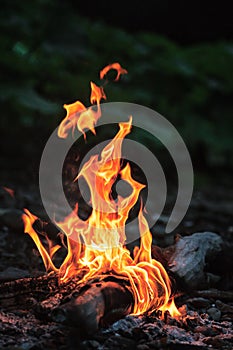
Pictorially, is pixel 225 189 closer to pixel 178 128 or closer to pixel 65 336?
pixel 178 128

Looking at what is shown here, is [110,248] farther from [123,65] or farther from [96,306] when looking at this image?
[123,65]

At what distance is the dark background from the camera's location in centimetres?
827

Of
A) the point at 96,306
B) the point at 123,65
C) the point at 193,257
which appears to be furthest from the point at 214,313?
the point at 123,65

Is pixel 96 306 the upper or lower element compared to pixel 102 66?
lower

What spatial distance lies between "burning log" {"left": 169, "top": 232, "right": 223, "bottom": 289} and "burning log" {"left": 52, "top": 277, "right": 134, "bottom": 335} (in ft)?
2.02

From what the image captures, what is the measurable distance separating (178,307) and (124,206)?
0.75 metres

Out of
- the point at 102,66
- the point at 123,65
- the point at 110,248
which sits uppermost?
the point at 123,65

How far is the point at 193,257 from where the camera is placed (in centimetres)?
347

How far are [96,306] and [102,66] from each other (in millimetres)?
7588

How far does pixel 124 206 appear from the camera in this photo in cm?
335

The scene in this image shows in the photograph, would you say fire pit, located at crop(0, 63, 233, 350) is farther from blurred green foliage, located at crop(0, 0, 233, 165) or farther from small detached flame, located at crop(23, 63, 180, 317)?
blurred green foliage, located at crop(0, 0, 233, 165)

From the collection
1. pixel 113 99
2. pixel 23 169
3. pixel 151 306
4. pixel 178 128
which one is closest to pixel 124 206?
pixel 151 306

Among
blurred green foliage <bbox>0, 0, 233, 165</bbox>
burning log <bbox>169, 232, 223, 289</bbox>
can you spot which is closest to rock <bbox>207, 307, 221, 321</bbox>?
burning log <bbox>169, 232, 223, 289</bbox>

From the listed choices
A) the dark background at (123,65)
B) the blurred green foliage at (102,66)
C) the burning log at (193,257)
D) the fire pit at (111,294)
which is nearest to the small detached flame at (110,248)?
the fire pit at (111,294)
